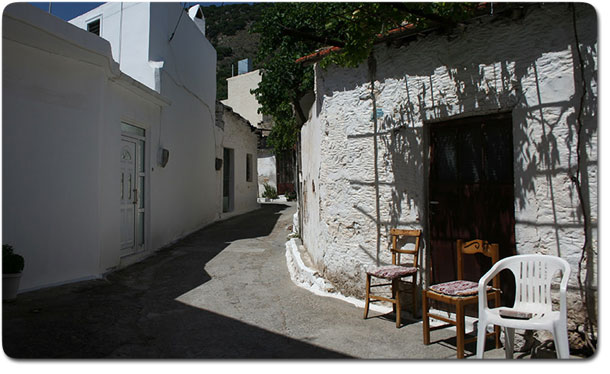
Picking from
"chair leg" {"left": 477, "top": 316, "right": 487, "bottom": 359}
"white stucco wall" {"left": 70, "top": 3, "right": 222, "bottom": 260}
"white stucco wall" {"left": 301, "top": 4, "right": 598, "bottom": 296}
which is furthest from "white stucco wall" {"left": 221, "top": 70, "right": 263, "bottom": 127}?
"chair leg" {"left": 477, "top": 316, "right": 487, "bottom": 359}

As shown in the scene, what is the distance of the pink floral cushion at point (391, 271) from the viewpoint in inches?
161

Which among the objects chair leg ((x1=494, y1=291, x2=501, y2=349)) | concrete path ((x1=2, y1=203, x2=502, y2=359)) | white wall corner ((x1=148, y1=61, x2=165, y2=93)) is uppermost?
white wall corner ((x1=148, y1=61, x2=165, y2=93))

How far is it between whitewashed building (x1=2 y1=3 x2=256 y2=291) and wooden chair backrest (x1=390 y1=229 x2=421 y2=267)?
4.02m

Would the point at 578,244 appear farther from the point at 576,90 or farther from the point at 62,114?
the point at 62,114

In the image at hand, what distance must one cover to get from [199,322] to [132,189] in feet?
11.6

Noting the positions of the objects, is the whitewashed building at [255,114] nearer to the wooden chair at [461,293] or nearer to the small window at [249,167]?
the small window at [249,167]

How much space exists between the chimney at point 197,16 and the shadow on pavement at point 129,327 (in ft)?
26.1

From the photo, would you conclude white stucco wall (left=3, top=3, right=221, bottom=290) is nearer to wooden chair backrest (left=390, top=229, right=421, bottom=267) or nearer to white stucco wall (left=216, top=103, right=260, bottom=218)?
wooden chair backrest (left=390, top=229, right=421, bottom=267)

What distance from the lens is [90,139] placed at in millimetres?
5684

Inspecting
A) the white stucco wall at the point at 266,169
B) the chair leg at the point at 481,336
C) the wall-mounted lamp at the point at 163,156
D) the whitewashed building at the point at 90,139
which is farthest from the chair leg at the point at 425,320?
the white stucco wall at the point at 266,169

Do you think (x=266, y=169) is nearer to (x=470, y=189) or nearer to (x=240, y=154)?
(x=240, y=154)

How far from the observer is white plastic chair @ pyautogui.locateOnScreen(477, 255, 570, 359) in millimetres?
2807

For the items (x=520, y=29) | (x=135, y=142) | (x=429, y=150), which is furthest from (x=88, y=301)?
(x=520, y=29)

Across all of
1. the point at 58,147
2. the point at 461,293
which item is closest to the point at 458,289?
the point at 461,293
